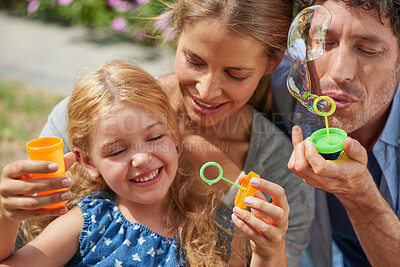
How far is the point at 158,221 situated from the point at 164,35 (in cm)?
104

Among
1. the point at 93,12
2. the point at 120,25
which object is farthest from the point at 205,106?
the point at 93,12

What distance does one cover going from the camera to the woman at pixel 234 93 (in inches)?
81.9

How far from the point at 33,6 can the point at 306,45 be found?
18.4ft

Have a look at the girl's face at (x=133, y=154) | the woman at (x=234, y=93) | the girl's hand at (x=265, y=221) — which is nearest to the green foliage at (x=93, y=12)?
the woman at (x=234, y=93)

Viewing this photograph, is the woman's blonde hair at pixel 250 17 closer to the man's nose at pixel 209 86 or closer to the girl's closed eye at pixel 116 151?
the man's nose at pixel 209 86

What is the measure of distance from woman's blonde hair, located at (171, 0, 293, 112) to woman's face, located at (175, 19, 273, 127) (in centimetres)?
3

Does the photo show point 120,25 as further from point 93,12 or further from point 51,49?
point 51,49

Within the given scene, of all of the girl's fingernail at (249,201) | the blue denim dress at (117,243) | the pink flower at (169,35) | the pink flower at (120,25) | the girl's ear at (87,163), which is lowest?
the pink flower at (120,25)

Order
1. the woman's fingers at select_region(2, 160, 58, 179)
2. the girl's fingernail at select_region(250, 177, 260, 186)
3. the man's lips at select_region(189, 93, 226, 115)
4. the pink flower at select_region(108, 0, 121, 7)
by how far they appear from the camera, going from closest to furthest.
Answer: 1. the woman's fingers at select_region(2, 160, 58, 179)
2. the girl's fingernail at select_region(250, 177, 260, 186)
3. the man's lips at select_region(189, 93, 226, 115)
4. the pink flower at select_region(108, 0, 121, 7)

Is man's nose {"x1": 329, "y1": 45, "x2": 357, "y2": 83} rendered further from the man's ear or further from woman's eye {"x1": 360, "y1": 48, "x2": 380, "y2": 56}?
the man's ear

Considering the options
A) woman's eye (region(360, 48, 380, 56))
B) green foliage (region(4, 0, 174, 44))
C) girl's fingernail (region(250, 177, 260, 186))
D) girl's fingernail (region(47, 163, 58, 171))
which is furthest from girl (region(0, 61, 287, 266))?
green foliage (region(4, 0, 174, 44))

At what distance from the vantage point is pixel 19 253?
1.76 metres

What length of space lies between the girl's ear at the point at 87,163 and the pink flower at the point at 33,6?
209 inches

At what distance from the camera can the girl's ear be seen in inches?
79.8
